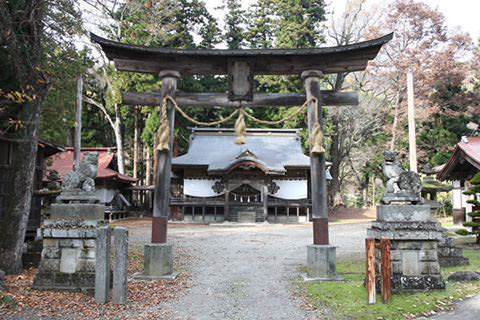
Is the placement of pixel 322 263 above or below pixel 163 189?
below

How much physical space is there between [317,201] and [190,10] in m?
27.6

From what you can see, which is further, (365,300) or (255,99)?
(255,99)

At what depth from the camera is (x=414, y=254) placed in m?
5.73

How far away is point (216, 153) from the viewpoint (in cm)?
2327

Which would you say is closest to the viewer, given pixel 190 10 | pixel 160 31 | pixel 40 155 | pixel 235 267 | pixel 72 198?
pixel 72 198

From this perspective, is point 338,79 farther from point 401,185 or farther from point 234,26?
point 401,185

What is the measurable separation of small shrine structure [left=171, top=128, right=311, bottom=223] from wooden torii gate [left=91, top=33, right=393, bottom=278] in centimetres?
1179

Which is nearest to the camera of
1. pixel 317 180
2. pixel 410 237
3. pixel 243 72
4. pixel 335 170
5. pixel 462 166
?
pixel 410 237

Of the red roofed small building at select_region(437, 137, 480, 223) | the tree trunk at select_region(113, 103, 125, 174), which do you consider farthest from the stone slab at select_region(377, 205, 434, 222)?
the tree trunk at select_region(113, 103, 125, 174)

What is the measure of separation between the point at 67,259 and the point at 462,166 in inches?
645

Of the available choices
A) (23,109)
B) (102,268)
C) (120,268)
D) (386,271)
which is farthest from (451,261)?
(23,109)

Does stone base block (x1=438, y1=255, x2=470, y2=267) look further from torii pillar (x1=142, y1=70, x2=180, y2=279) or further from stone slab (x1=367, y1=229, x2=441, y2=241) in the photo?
torii pillar (x1=142, y1=70, x2=180, y2=279)

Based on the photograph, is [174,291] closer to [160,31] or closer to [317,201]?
[317,201]

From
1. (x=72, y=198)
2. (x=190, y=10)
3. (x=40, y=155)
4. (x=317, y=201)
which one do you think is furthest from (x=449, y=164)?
(x=190, y=10)
